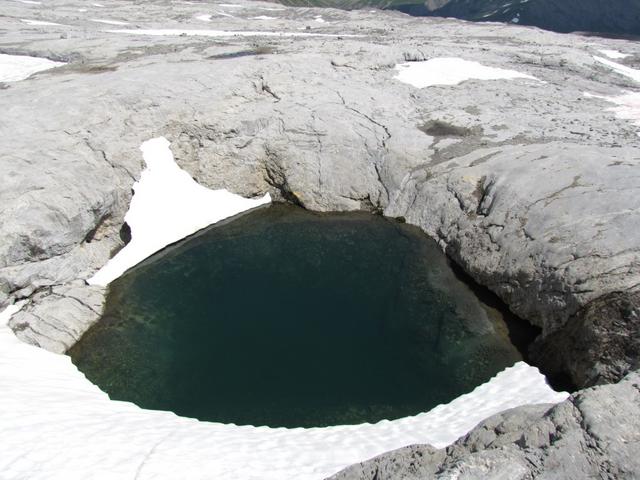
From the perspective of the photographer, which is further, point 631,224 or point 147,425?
point 631,224

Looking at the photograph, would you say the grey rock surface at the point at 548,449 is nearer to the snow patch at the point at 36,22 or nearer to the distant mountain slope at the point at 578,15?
the snow patch at the point at 36,22

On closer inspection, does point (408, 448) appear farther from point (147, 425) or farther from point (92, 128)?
point (92, 128)

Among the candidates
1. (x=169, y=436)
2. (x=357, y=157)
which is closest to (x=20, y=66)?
(x=357, y=157)

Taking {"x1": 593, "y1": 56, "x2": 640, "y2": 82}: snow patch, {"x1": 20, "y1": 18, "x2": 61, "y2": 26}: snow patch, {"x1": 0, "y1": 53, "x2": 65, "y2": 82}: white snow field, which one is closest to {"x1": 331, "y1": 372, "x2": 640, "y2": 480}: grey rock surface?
{"x1": 0, "y1": 53, "x2": 65, "y2": 82}: white snow field

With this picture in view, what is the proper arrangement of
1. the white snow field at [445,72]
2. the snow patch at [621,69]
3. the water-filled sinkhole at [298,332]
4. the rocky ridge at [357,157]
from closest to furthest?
1. the water-filled sinkhole at [298,332]
2. the rocky ridge at [357,157]
3. the white snow field at [445,72]
4. the snow patch at [621,69]

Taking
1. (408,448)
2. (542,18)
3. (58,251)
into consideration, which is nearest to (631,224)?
(408,448)

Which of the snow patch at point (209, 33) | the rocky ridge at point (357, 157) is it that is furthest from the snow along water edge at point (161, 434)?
the snow patch at point (209, 33)

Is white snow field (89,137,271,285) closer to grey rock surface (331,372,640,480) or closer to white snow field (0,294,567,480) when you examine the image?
white snow field (0,294,567,480)
